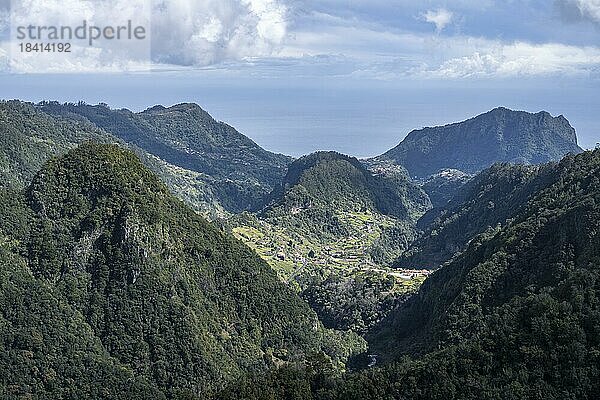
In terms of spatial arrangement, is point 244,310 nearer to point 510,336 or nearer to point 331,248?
point 510,336

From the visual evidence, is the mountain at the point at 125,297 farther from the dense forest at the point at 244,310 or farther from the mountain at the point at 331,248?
the mountain at the point at 331,248

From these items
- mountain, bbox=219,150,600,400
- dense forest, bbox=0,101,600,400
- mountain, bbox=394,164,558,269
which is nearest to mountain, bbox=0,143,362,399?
dense forest, bbox=0,101,600,400

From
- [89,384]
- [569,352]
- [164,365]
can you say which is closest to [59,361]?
[89,384]

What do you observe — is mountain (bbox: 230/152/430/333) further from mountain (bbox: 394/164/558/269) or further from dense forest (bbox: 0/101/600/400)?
mountain (bbox: 394/164/558/269)

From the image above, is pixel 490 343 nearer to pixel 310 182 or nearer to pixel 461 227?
pixel 461 227

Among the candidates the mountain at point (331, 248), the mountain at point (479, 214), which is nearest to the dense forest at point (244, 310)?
the mountain at point (331, 248)

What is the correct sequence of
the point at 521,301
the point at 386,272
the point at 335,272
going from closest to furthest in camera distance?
1. the point at 521,301
2. the point at 386,272
3. the point at 335,272
